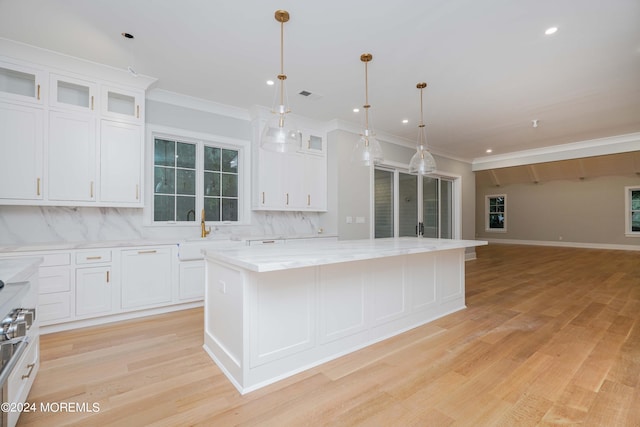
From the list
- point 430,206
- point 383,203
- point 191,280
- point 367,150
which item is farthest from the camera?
point 430,206

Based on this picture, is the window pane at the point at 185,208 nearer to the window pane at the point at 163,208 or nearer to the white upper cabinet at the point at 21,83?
the window pane at the point at 163,208

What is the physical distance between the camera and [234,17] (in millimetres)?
2480

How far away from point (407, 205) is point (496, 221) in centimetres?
830

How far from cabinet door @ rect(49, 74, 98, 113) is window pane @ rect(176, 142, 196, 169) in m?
1.10

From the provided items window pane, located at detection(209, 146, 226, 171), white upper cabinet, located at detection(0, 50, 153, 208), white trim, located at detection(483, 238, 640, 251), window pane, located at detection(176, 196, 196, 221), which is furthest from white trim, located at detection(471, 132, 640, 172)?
white upper cabinet, located at detection(0, 50, 153, 208)

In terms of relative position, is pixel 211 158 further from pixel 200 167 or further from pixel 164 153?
pixel 164 153

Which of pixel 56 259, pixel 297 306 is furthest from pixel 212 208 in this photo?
pixel 297 306

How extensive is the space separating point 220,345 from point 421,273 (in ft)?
6.96

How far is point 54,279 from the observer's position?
2.88 meters

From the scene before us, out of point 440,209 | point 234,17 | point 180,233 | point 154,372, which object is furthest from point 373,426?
point 440,209

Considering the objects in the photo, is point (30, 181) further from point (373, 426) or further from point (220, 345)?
point (373, 426)

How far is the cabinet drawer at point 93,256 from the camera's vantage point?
9.84ft

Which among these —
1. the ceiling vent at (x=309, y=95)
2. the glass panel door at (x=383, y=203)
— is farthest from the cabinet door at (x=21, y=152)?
the glass panel door at (x=383, y=203)

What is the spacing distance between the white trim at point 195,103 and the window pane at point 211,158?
563mm
